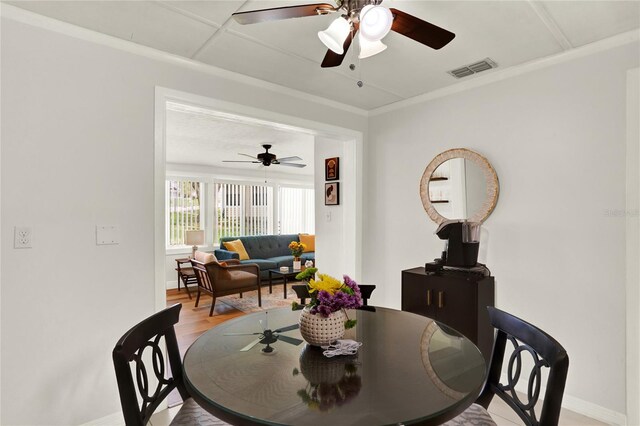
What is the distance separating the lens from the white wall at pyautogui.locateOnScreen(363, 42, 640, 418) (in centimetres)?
210

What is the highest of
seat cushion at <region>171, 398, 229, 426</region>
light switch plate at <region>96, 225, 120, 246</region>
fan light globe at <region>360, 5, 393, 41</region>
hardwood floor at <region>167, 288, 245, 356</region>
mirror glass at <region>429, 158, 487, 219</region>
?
fan light globe at <region>360, 5, 393, 41</region>

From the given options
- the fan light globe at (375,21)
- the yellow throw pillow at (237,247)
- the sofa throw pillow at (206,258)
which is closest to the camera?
the fan light globe at (375,21)

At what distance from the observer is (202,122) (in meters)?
4.00

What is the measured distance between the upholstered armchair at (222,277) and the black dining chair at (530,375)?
3654mm

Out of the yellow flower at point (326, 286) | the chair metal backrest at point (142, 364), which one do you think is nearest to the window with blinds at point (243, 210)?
the chair metal backrest at point (142, 364)

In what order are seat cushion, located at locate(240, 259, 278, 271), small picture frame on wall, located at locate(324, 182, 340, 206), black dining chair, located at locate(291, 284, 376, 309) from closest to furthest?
black dining chair, located at locate(291, 284, 376, 309) < small picture frame on wall, located at locate(324, 182, 340, 206) < seat cushion, located at locate(240, 259, 278, 271)

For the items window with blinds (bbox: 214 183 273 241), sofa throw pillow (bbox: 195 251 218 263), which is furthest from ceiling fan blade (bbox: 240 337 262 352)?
window with blinds (bbox: 214 183 273 241)

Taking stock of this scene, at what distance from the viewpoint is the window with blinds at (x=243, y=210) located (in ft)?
24.2

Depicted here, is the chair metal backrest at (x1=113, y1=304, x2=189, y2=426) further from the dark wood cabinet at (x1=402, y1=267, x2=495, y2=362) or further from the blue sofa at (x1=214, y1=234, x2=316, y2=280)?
the blue sofa at (x1=214, y1=234, x2=316, y2=280)

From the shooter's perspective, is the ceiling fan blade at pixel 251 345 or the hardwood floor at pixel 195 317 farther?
the hardwood floor at pixel 195 317

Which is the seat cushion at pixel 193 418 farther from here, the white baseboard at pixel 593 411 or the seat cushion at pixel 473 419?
the white baseboard at pixel 593 411

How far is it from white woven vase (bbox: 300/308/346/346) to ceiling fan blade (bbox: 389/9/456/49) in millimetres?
1228

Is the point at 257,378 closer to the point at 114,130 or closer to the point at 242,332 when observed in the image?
the point at 242,332

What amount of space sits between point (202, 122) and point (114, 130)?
76.8 inches
